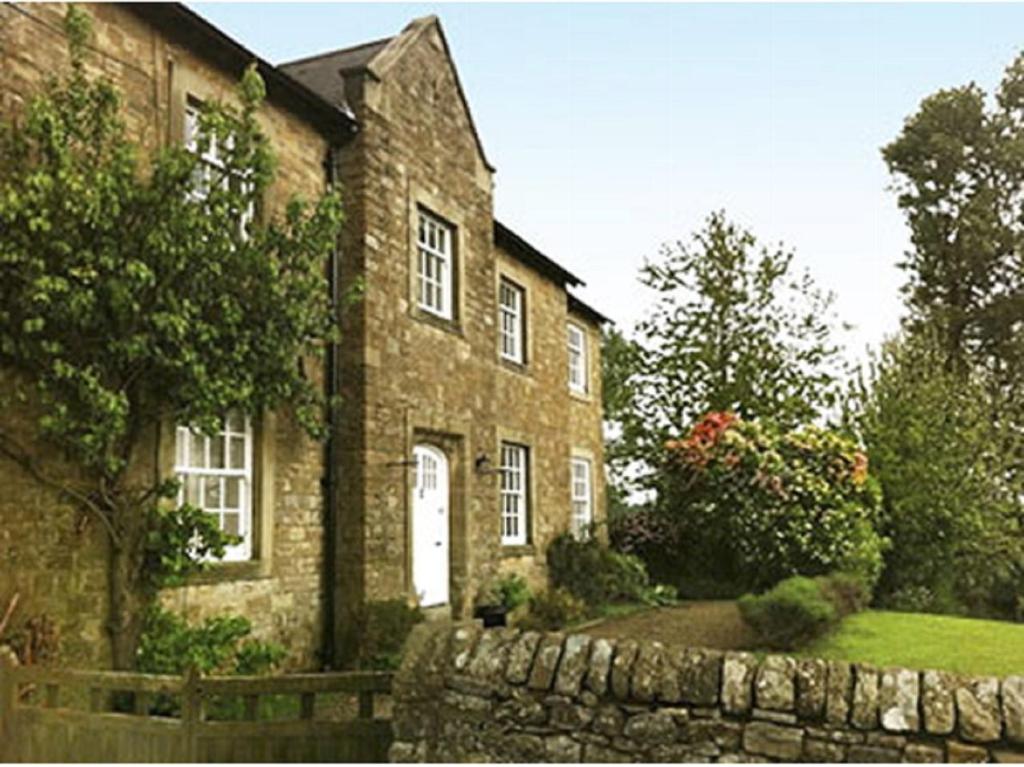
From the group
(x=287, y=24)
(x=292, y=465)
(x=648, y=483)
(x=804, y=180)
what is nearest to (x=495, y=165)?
(x=804, y=180)

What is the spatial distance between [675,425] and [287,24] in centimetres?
1797

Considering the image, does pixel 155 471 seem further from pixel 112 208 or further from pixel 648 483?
pixel 648 483

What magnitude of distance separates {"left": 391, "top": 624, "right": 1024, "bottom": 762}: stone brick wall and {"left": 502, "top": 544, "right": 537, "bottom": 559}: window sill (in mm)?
9717

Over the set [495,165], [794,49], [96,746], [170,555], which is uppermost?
[495,165]

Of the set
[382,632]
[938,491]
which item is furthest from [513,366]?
[938,491]

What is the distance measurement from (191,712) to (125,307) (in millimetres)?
3289

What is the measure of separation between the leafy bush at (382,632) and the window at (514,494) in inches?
221

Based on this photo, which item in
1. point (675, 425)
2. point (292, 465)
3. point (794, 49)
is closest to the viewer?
point (794, 49)

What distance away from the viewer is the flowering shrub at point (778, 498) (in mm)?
14844

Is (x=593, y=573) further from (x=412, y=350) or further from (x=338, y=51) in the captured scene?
(x=338, y=51)

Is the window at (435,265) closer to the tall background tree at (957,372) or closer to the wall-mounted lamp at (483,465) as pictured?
the wall-mounted lamp at (483,465)

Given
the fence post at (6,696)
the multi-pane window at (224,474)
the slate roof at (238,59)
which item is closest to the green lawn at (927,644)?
the multi-pane window at (224,474)

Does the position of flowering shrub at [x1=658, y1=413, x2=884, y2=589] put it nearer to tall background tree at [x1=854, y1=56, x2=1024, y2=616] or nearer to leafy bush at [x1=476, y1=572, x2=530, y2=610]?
tall background tree at [x1=854, y1=56, x2=1024, y2=616]

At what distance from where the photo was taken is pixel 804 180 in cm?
1552
